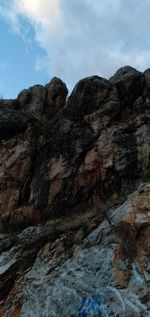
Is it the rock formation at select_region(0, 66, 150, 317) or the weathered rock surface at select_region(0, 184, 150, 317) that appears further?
the rock formation at select_region(0, 66, 150, 317)

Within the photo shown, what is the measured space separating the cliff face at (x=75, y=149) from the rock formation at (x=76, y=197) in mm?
39

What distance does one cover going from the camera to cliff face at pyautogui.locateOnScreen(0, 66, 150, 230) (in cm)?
1700

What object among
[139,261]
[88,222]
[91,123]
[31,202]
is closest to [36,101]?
[91,123]

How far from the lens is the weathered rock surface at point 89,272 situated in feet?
33.2

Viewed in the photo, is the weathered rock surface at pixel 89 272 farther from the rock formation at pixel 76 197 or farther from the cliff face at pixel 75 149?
the cliff face at pixel 75 149

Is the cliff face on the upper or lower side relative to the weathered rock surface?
upper

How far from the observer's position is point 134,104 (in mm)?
18781

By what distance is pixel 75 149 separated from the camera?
1778cm

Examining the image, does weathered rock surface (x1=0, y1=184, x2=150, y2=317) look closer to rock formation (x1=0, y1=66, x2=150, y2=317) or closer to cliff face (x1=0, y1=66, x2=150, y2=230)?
rock formation (x1=0, y1=66, x2=150, y2=317)

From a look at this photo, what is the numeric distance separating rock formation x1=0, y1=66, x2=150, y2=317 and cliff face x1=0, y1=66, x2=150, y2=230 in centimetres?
4

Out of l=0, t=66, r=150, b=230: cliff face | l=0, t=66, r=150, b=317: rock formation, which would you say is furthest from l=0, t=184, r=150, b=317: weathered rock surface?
l=0, t=66, r=150, b=230: cliff face

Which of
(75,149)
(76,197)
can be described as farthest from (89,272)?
(75,149)

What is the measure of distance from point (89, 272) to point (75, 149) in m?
7.37

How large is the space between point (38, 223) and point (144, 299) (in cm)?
760
